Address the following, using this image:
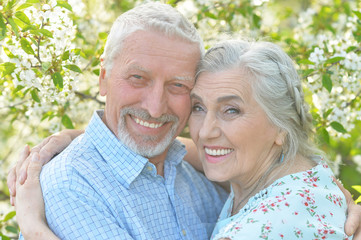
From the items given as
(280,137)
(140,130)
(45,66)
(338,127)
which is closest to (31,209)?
(140,130)

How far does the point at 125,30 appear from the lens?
2.72 m

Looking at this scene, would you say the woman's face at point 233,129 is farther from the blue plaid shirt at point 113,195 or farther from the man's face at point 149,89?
the blue plaid shirt at point 113,195

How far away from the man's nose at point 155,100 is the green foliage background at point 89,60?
49 cm

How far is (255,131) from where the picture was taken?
2633mm

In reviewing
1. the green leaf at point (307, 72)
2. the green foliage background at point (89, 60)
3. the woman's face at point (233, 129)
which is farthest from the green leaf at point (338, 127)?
the woman's face at point (233, 129)

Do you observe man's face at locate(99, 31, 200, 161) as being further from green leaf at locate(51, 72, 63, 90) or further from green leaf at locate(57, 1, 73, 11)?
green leaf at locate(57, 1, 73, 11)

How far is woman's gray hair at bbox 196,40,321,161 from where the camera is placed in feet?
8.64

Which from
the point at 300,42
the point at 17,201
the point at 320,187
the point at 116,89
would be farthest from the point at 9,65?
the point at 300,42

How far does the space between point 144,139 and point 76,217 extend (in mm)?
677

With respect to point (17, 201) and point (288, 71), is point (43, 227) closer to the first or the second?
point (17, 201)

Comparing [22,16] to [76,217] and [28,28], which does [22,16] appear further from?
[76,217]

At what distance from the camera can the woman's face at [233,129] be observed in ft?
8.61

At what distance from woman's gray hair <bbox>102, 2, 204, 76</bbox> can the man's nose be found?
0.97 ft

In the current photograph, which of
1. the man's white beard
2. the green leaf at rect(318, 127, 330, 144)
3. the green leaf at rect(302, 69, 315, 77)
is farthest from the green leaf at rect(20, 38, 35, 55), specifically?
the green leaf at rect(318, 127, 330, 144)
